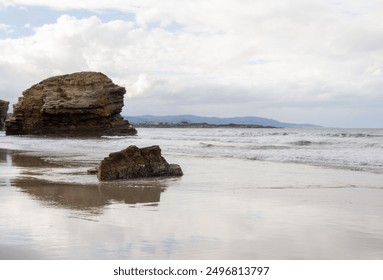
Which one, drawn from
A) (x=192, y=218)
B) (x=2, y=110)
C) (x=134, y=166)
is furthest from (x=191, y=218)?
(x=2, y=110)

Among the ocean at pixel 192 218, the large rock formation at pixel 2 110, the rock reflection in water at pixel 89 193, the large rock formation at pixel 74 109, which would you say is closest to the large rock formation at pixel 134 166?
the ocean at pixel 192 218

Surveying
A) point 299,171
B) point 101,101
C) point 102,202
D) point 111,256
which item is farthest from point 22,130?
point 111,256

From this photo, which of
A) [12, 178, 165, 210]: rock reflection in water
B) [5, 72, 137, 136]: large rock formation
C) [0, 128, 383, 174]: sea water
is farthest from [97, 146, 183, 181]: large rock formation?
[5, 72, 137, 136]: large rock formation

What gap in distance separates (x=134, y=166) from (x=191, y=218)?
4935mm

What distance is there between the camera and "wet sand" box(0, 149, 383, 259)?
4.43 m

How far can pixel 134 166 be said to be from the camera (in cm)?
1070

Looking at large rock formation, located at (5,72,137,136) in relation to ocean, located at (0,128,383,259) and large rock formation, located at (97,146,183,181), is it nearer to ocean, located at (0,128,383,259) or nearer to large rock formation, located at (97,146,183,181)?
large rock formation, located at (97,146,183,181)

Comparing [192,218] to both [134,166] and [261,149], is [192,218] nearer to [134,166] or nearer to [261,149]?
[134,166]

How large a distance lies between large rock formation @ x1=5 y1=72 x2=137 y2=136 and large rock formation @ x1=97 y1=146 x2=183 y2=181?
37095 millimetres

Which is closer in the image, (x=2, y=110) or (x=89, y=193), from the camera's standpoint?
(x=89, y=193)

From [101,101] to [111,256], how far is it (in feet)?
146

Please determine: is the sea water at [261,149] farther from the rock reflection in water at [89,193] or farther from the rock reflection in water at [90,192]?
the rock reflection in water at [89,193]
